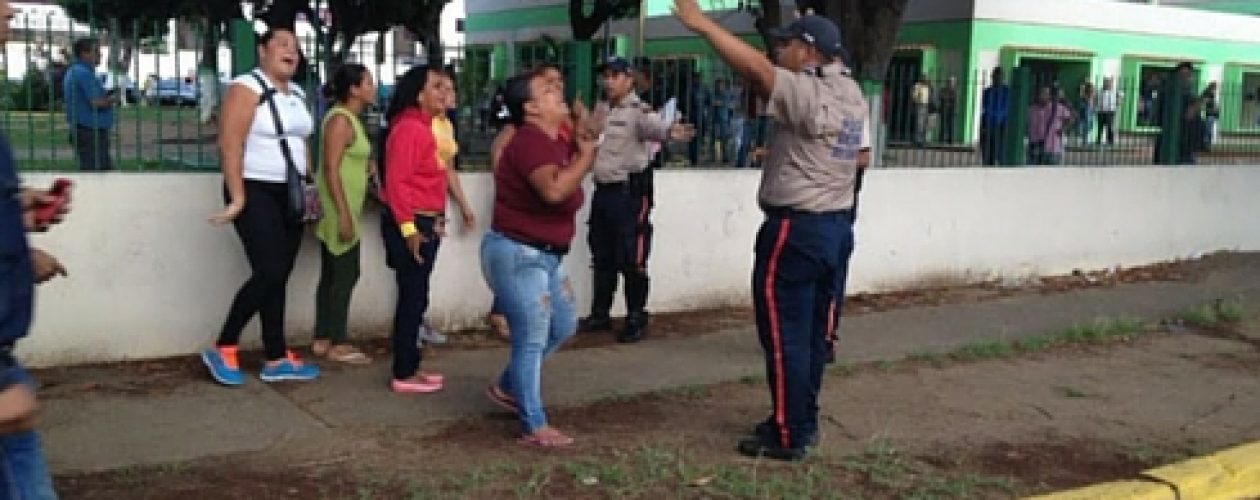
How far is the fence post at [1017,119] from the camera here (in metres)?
9.78

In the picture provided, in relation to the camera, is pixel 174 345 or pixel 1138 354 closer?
pixel 174 345

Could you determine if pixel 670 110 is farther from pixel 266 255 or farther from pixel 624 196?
pixel 266 255

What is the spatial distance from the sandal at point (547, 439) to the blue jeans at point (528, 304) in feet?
0.10

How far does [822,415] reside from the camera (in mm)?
5535

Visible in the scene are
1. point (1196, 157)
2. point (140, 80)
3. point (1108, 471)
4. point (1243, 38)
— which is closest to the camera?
point (1108, 471)

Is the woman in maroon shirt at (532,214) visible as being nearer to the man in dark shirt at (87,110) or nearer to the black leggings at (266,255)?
the black leggings at (266,255)

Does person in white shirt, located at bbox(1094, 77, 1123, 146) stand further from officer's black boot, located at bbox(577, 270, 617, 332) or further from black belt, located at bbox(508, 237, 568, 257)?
black belt, located at bbox(508, 237, 568, 257)

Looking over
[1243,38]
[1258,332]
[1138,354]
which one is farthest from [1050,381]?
[1243,38]

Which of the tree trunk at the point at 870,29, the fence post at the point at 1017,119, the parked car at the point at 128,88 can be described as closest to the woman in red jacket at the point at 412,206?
the parked car at the point at 128,88

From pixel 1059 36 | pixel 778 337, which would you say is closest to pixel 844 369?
pixel 778 337

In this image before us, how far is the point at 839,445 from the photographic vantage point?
5.06m

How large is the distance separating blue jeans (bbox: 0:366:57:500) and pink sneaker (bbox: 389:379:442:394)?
2.82m

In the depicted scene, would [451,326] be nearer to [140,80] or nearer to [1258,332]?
[140,80]

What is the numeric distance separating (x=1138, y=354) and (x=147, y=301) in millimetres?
5665
